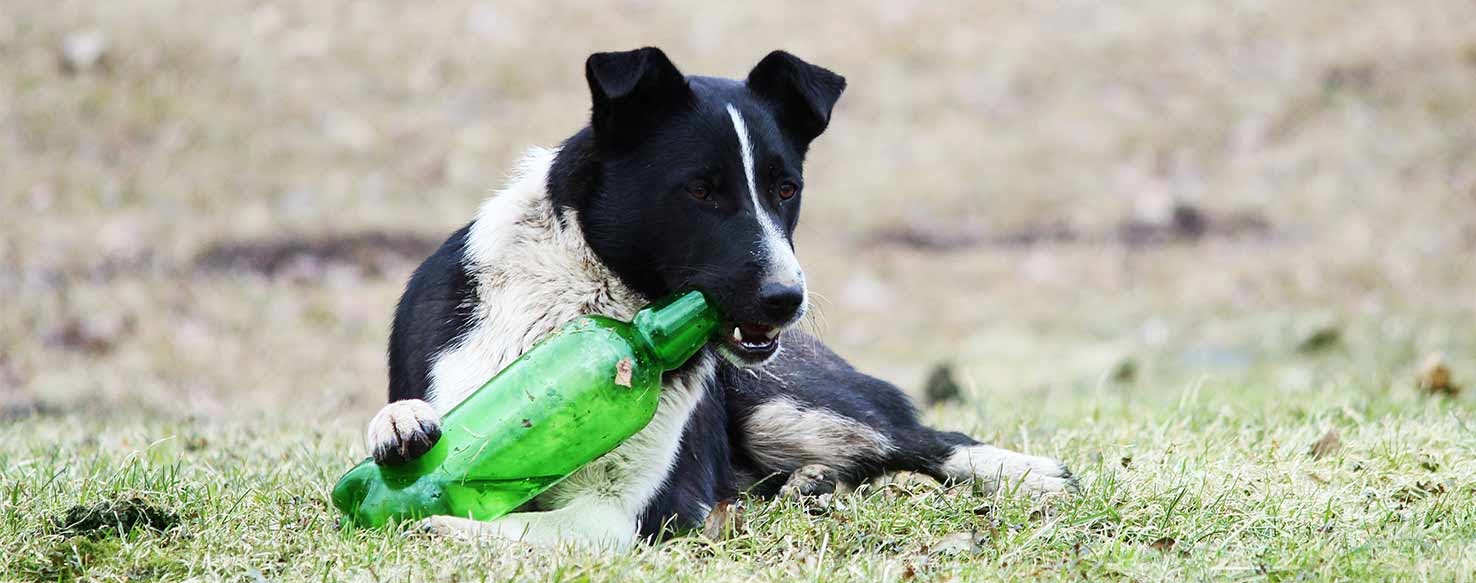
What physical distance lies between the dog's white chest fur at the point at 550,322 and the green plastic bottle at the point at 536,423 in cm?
16

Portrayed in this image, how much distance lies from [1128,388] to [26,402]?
6304 millimetres

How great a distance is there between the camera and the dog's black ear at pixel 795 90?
406 cm

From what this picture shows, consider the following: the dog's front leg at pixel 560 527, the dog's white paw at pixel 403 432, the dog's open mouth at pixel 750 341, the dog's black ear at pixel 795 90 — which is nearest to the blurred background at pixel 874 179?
the dog's black ear at pixel 795 90

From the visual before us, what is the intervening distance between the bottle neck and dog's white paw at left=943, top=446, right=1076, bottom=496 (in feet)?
3.38

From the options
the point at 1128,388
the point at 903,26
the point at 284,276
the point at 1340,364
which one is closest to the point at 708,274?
the point at 1128,388

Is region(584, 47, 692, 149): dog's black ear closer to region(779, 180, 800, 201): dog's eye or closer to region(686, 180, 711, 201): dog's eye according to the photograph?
region(686, 180, 711, 201): dog's eye

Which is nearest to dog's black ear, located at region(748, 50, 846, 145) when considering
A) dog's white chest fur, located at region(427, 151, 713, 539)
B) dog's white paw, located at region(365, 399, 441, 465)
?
dog's white chest fur, located at region(427, 151, 713, 539)

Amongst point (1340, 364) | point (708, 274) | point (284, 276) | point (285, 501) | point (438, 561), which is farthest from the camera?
point (284, 276)

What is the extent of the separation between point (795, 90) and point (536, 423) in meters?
1.26

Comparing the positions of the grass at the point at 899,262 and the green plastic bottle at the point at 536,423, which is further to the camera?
the grass at the point at 899,262

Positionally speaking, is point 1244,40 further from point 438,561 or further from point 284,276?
point 438,561

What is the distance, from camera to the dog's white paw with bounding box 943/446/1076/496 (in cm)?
422

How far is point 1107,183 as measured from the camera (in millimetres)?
13562

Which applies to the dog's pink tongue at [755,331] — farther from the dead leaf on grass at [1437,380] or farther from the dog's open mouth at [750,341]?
the dead leaf on grass at [1437,380]
